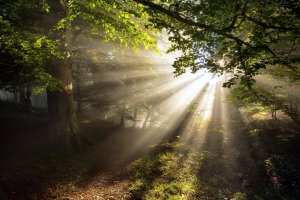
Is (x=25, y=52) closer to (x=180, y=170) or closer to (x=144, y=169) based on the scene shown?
(x=144, y=169)

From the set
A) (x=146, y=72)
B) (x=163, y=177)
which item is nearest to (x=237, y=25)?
(x=163, y=177)

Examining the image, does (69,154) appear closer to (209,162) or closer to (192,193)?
(192,193)

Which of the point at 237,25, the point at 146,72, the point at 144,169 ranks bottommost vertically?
the point at 144,169

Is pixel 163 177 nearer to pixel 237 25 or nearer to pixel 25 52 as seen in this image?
pixel 237 25

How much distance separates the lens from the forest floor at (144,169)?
6770mm

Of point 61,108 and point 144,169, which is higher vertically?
point 61,108

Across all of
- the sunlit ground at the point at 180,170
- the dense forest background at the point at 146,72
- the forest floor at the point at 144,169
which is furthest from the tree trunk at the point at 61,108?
the sunlit ground at the point at 180,170

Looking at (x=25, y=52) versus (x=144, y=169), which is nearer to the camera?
(x=25, y=52)

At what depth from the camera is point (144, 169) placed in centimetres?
888

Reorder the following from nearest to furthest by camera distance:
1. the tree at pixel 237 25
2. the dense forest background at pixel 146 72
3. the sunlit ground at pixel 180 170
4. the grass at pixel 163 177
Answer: the tree at pixel 237 25 → the dense forest background at pixel 146 72 → the grass at pixel 163 177 → the sunlit ground at pixel 180 170

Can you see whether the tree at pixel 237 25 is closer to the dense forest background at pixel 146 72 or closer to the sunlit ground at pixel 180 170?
the dense forest background at pixel 146 72

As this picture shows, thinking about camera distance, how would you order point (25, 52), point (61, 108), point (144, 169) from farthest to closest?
1. point (61, 108)
2. point (144, 169)
3. point (25, 52)

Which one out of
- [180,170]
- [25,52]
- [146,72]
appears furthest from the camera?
[146,72]

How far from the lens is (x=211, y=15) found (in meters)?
4.35
